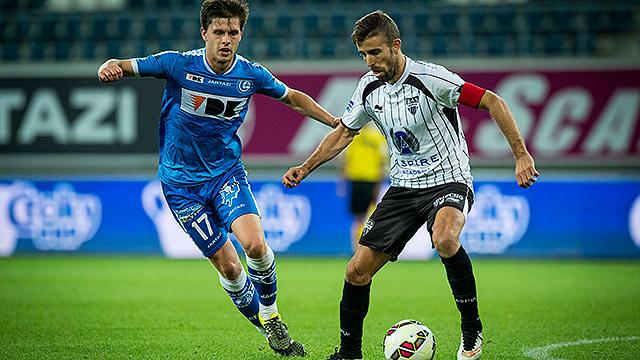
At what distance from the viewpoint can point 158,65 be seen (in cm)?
Answer: 656

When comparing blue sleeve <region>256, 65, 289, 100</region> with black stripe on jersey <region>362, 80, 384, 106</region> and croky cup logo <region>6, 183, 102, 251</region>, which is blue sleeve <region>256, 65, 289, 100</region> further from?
croky cup logo <region>6, 183, 102, 251</region>

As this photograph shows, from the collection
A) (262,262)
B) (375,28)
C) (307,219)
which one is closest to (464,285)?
(262,262)

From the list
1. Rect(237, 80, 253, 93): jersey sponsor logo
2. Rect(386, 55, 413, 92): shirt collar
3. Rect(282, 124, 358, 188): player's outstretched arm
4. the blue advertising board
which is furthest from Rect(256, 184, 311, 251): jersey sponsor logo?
Rect(386, 55, 413, 92): shirt collar

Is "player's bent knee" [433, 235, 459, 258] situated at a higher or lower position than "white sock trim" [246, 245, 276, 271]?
higher

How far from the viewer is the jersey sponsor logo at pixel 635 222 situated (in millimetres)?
14219

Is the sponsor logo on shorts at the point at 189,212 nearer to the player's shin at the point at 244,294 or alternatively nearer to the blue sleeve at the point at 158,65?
the player's shin at the point at 244,294

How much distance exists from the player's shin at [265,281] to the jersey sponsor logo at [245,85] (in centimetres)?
107

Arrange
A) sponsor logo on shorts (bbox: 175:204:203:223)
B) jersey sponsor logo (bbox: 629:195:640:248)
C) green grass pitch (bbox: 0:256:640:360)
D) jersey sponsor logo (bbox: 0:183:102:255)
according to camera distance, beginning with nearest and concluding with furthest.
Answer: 1. sponsor logo on shorts (bbox: 175:204:203:223)
2. green grass pitch (bbox: 0:256:640:360)
3. jersey sponsor logo (bbox: 629:195:640:248)
4. jersey sponsor logo (bbox: 0:183:102:255)

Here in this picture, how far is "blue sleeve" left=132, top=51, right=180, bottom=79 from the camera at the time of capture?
6.48 metres

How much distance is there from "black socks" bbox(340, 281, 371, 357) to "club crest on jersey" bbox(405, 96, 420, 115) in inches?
43.2

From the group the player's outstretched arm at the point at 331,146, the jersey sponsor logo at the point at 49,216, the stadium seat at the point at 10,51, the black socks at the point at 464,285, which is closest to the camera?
the black socks at the point at 464,285

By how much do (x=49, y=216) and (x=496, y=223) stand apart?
6.75 metres

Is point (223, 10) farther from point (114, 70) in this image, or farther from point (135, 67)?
point (114, 70)

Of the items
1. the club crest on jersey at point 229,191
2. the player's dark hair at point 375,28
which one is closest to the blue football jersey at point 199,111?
the club crest on jersey at point 229,191
